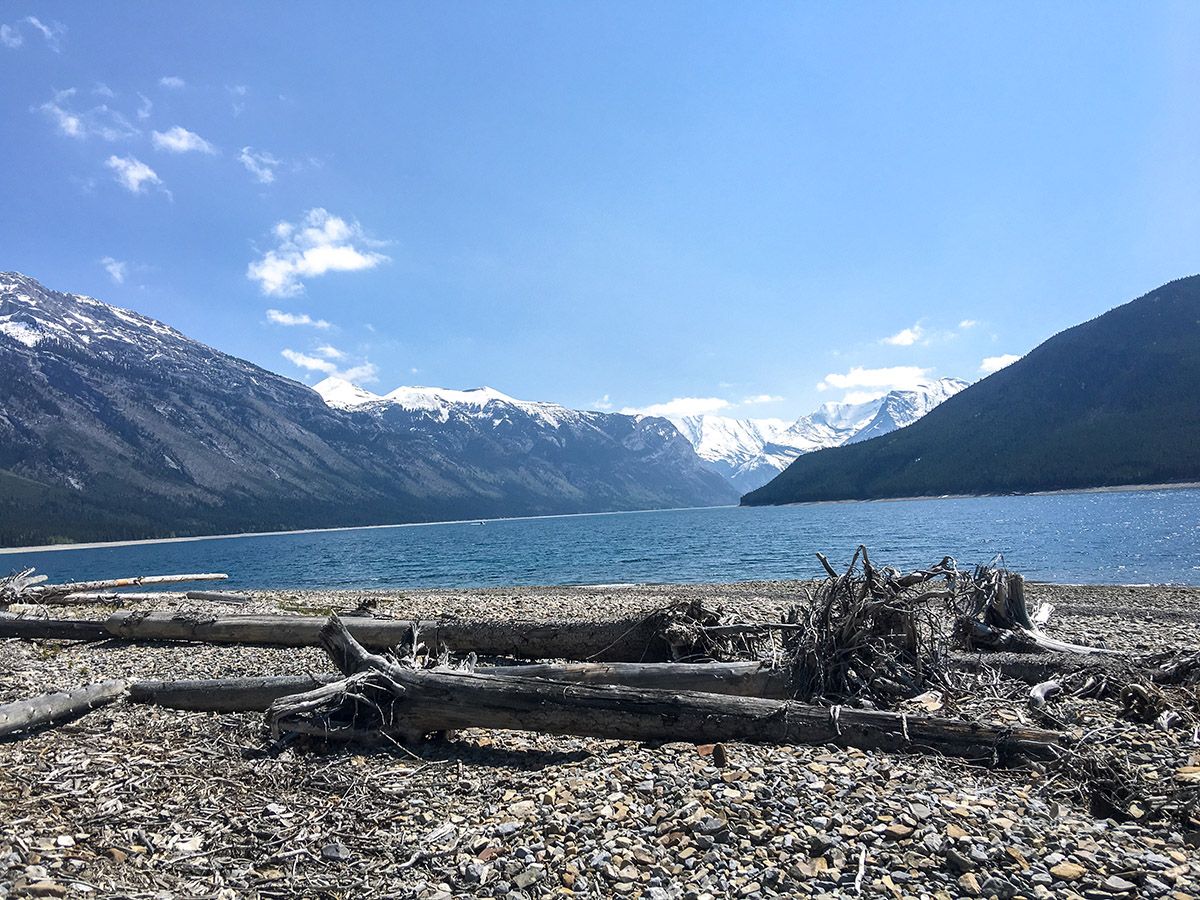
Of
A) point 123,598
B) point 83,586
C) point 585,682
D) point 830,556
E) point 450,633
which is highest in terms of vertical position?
point 450,633

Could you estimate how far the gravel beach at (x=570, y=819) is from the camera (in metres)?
5.68

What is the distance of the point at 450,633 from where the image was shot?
48.6 ft

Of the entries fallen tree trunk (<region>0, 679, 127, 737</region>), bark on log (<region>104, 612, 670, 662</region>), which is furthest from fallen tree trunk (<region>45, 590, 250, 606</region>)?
fallen tree trunk (<region>0, 679, 127, 737</region>)

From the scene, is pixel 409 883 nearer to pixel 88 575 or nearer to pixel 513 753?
pixel 513 753

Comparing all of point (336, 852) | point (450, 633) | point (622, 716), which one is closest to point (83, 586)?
point (450, 633)

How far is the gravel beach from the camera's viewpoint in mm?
5684

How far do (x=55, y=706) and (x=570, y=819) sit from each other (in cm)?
900

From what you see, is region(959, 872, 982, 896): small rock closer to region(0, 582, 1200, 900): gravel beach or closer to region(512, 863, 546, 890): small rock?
region(0, 582, 1200, 900): gravel beach

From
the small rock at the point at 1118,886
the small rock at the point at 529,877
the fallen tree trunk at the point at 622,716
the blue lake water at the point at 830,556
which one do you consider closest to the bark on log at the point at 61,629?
the fallen tree trunk at the point at 622,716

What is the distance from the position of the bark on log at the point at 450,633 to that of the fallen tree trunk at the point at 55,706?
4.33 meters

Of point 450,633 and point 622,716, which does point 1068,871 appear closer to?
point 622,716

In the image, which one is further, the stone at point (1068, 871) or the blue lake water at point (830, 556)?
the blue lake water at point (830, 556)

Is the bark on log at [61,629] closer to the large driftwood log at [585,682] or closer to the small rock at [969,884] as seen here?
the large driftwood log at [585,682]

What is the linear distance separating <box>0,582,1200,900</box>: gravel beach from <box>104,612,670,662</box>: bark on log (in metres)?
3.97
